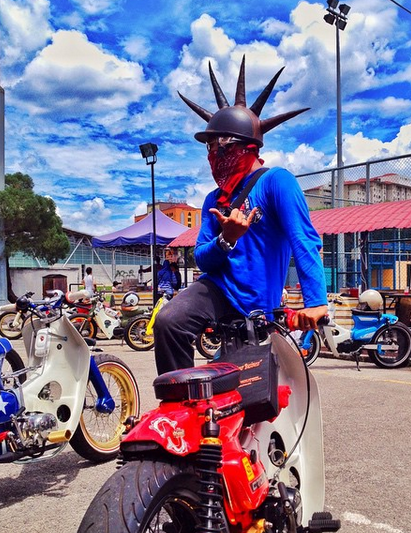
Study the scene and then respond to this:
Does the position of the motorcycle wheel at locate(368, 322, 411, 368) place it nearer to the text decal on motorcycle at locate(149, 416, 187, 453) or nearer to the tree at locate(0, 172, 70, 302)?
the text decal on motorcycle at locate(149, 416, 187, 453)

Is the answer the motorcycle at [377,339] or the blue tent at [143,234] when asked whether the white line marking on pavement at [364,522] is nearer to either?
the motorcycle at [377,339]

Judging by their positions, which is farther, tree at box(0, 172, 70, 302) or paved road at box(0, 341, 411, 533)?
tree at box(0, 172, 70, 302)

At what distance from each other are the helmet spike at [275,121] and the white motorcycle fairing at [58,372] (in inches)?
85.7

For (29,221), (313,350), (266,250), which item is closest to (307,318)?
(266,250)

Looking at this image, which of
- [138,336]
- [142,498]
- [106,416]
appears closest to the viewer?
[142,498]

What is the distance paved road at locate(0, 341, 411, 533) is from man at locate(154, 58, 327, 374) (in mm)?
1408

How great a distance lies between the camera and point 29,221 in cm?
3031

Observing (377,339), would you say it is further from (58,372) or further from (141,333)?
(58,372)

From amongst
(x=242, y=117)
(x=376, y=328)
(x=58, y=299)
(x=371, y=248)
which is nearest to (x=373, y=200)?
(x=371, y=248)

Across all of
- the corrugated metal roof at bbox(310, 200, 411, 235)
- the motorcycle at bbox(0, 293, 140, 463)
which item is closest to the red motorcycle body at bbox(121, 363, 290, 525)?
the motorcycle at bbox(0, 293, 140, 463)

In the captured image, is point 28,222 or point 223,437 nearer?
point 223,437

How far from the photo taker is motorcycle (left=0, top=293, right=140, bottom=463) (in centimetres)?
369

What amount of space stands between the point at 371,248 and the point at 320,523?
42.9 ft

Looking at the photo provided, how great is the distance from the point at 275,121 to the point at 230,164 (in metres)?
0.29
